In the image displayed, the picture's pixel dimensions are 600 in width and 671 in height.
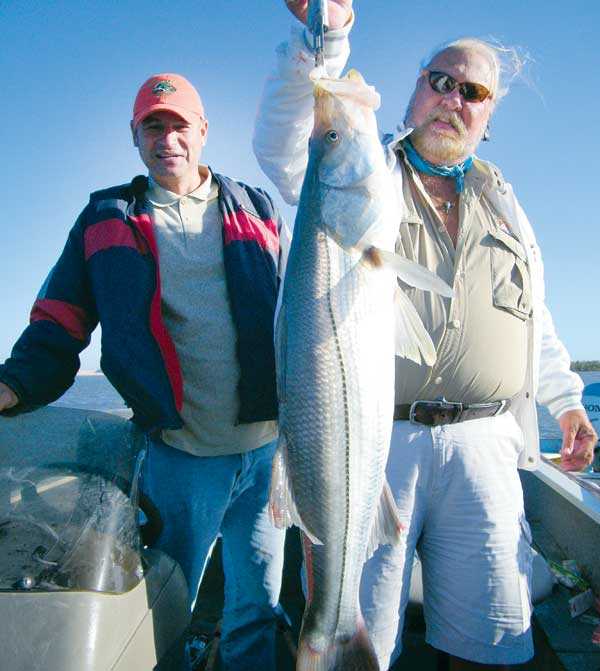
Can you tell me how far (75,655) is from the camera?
187 centimetres

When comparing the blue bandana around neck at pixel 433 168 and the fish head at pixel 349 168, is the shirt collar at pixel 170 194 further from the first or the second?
the blue bandana around neck at pixel 433 168

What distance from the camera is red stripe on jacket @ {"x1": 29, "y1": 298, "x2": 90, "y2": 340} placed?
9.36 ft

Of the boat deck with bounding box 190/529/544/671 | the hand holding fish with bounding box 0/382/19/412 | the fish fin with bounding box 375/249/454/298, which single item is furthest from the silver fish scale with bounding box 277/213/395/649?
the boat deck with bounding box 190/529/544/671

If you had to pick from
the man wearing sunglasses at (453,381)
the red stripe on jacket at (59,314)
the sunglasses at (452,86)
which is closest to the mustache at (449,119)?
the man wearing sunglasses at (453,381)

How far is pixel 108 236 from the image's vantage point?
2.80m

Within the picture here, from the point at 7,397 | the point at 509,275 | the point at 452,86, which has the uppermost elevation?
the point at 452,86

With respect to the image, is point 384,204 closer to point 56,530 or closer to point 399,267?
point 399,267

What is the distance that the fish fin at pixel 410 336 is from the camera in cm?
224

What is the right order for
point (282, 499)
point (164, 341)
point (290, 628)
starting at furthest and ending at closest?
point (290, 628)
point (164, 341)
point (282, 499)

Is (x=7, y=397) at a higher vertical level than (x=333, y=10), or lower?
lower

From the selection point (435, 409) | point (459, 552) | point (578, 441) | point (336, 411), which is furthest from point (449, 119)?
point (459, 552)

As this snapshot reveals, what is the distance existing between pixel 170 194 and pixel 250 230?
540 millimetres

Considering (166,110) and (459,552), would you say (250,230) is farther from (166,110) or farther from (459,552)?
(459,552)

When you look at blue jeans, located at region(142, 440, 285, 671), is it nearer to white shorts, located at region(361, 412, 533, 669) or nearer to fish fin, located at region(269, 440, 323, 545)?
white shorts, located at region(361, 412, 533, 669)
